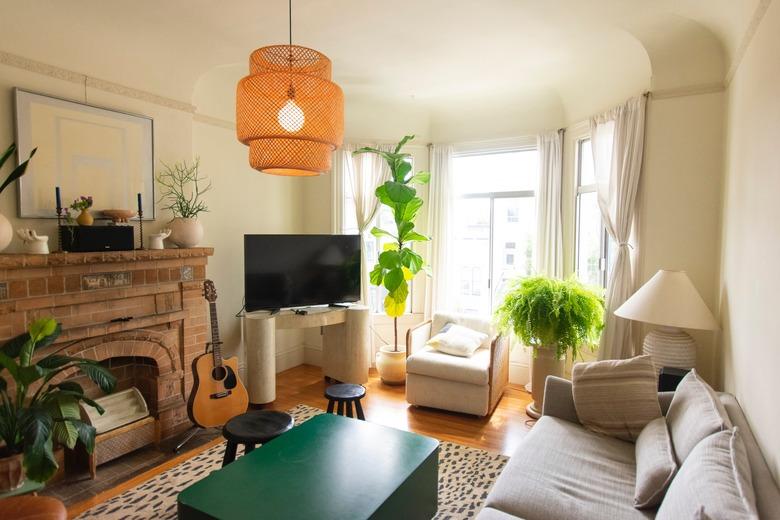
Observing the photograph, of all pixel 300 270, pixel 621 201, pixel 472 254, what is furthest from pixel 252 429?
pixel 472 254

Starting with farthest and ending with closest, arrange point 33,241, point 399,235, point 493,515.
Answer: point 399,235 → point 33,241 → point 493,515

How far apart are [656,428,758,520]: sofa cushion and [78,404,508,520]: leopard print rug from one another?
4.24 ft

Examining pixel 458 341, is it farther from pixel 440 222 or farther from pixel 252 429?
pixel 252 429

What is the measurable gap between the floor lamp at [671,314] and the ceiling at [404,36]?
1.42 m

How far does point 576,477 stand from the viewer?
2.08 metres

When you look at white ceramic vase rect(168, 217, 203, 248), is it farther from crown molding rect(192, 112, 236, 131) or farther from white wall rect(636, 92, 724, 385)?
white wall rect(636, 92, 724, 385)

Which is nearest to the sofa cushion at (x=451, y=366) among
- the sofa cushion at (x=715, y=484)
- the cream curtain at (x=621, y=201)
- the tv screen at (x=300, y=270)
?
the cream curtain at (x=621, y=201)

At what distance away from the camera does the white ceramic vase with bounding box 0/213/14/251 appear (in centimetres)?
250

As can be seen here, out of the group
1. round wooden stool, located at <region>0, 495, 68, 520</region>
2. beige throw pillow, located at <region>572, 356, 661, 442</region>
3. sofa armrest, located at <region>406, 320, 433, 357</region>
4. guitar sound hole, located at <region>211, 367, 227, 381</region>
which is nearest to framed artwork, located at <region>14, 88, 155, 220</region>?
guitar sound hole, located at <region>211, 367, 227, 381</region>

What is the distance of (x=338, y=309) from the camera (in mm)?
4527

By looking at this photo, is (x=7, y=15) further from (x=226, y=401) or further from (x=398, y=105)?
(x=398, y=105)

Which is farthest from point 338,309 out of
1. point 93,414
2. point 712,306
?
point 712,306

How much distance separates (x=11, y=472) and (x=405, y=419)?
255 cm

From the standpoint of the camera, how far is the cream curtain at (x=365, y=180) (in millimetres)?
5059
